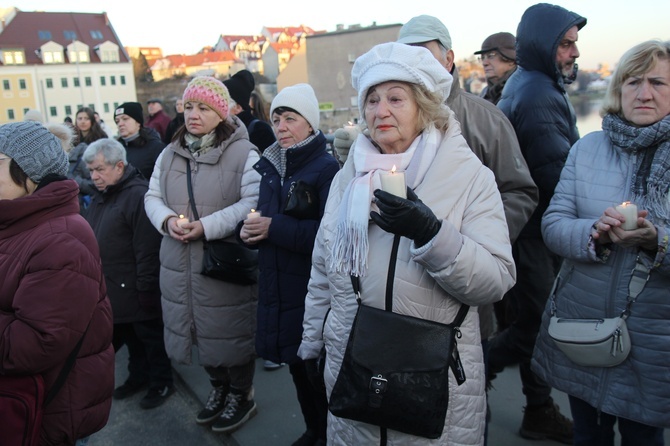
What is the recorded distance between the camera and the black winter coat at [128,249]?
3.87 metres

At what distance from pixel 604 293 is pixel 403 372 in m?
0.99

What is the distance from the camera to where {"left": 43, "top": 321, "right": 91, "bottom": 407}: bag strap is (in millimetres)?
2164

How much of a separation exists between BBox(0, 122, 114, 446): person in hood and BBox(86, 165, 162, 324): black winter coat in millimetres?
1462

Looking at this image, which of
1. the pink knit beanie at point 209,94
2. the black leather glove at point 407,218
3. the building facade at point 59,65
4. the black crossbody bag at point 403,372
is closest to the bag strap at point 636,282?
the black crossbody bag at point 403,372

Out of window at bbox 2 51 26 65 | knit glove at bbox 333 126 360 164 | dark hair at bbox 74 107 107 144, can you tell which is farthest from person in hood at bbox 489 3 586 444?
window at bbox 2 51 26 65

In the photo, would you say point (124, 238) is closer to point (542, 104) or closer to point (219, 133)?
point (219, 133)

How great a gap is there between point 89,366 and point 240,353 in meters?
1.31

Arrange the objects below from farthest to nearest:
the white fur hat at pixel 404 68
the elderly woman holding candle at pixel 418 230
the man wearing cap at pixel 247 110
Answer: the man wearing cap at pixel 247 110 < the white fur hat at pixel 404 68 < the elderly woman holding candle at pixel 418 230

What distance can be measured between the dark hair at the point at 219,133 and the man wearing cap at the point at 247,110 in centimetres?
172

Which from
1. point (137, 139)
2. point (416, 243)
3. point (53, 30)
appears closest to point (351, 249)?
point (416, 243)

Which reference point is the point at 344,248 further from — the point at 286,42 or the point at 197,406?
the point at 286,42

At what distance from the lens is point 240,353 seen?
11.5ft

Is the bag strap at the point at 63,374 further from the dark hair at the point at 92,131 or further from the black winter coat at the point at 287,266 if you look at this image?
the dark hair at the point at 92,131

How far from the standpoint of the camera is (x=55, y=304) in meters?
2.08
